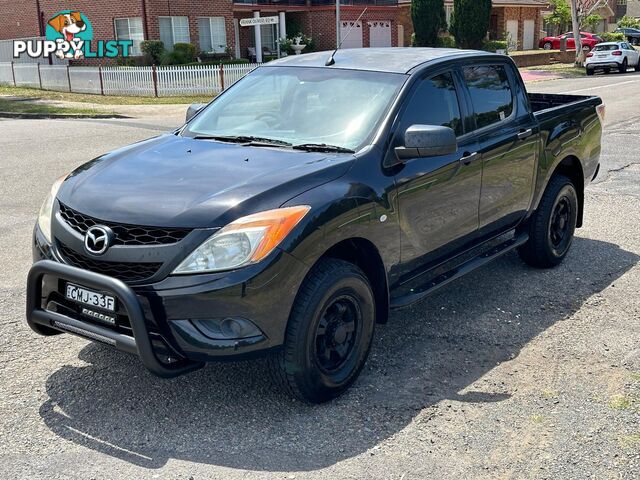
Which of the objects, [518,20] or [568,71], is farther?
[518,20]

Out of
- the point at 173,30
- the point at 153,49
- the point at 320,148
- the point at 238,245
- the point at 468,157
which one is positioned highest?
the point at 173,30

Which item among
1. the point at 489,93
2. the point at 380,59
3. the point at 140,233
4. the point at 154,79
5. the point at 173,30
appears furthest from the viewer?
the point at 173,30

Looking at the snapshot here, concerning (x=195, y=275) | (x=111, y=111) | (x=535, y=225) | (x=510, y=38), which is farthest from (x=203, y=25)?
(x=195, y=275)

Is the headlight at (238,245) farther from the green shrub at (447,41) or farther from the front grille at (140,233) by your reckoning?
the green shrub at (447,41)

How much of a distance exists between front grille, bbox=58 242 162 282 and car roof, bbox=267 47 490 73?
84.6 inches

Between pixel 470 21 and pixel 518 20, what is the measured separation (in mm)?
17564

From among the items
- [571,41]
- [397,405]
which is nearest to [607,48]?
[571,41]

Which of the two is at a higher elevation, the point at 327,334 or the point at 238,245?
the point at 238,245

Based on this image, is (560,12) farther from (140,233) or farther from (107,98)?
(140,233)

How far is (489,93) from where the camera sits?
5.51m

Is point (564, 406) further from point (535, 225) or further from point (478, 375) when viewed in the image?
point (535, 225)

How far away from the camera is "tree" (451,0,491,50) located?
116 feet

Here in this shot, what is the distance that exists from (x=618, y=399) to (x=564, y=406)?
326mm

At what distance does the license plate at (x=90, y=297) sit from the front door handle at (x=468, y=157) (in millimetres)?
2484
